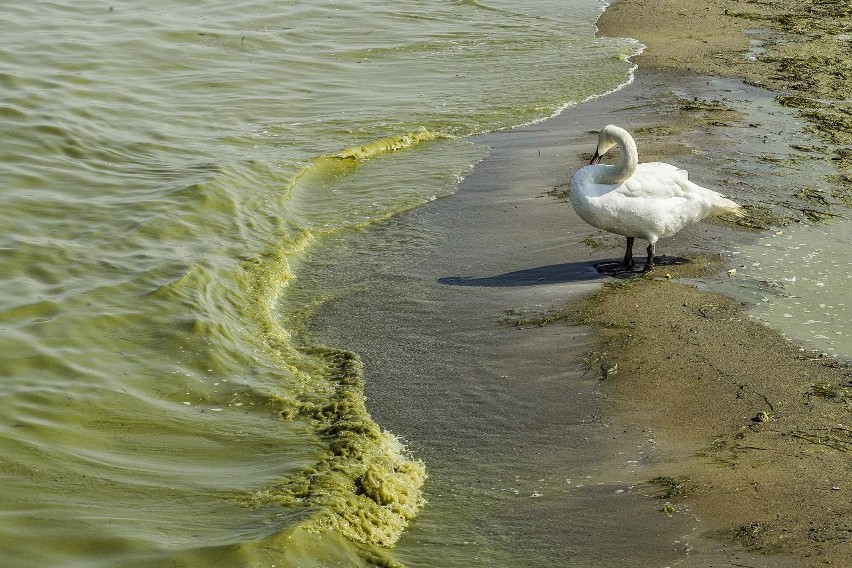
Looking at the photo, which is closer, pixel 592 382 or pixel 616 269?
pixel 592 382

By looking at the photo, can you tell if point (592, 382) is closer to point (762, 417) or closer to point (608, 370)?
point (608, 370)

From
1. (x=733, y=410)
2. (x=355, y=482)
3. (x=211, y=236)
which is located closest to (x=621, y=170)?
(x=733, y=410)

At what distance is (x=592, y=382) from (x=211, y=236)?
3.95m

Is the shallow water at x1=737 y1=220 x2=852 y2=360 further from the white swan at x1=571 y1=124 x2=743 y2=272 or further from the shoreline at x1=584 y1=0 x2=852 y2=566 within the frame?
the white swan at x1=571 y1=124 x2=743 y2=272

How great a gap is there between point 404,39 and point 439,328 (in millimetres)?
9965

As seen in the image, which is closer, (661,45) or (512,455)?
(512,455)

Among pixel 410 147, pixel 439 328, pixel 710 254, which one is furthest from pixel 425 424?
pixel 410 147

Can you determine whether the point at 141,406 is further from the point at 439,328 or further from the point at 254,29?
the point at 254,29

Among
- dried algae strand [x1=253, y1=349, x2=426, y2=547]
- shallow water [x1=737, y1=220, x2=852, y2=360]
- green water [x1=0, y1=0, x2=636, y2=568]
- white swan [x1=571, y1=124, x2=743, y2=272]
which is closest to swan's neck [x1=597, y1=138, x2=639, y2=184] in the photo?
white swan [x1=571, y1=124, x2=743, y2=272]

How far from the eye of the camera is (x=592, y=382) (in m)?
6.44

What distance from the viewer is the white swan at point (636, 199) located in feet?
25.5

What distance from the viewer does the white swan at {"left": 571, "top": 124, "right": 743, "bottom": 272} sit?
25.5ft

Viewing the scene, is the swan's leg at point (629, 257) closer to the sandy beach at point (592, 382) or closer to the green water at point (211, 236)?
the sandy beach at point (592, 382)

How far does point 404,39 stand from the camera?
16.5 metres
